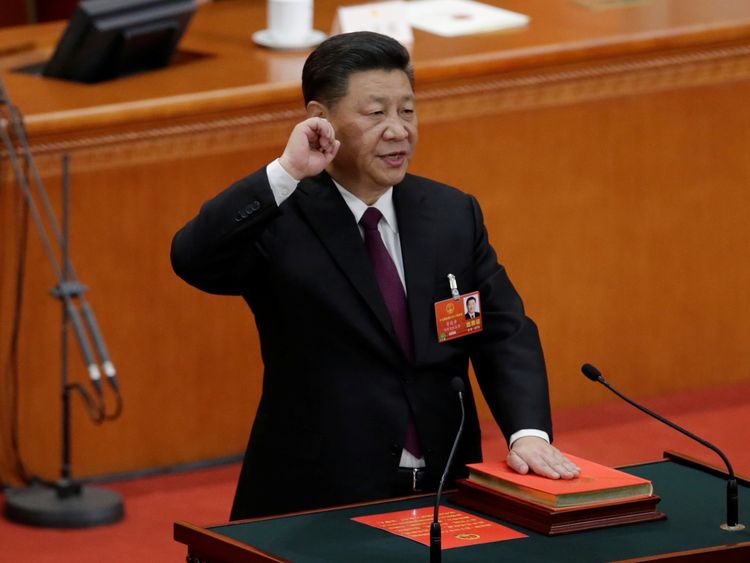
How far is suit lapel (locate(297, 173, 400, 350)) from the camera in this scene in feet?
8.68

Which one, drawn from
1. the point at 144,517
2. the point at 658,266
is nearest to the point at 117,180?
the point at 144,517

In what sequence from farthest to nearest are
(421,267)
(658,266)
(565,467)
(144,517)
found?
(658,266)
(144,517)
(421,267)
(565,467)

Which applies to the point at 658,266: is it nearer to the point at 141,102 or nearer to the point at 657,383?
the point at 657,383

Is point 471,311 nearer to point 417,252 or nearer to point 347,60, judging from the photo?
point 417,252

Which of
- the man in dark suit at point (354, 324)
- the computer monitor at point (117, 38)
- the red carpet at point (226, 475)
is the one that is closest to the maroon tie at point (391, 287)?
the man in dark suit at point (354, 324)

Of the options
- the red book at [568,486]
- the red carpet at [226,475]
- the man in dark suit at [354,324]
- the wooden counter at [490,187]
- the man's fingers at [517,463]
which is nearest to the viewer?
the red book at [568,486]

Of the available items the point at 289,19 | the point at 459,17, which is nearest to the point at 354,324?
the point at 289,19

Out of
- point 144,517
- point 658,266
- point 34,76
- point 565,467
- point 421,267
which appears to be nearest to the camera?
point 565,467

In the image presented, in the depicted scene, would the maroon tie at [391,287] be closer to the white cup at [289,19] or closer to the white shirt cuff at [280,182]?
the white shirt cuff at [280,182]

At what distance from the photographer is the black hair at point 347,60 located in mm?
2637

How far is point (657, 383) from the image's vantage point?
5.05m

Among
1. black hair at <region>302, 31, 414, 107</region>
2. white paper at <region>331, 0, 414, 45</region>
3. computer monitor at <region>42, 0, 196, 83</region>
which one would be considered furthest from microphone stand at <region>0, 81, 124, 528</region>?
black hair at <region>302, 31, 414, 107</region>

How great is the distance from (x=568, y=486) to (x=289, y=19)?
8.88ft

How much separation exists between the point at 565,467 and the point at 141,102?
211 centimetres
